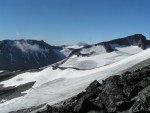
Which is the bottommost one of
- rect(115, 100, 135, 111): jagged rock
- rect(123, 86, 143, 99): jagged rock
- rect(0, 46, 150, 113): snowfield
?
rect(115, 100, 135, 111): jagged rock

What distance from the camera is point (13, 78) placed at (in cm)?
9525

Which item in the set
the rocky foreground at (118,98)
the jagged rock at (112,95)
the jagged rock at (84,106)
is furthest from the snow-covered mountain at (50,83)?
the jagged rock at (112,95)

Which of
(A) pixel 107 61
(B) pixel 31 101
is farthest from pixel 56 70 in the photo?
(A) pixel 107 61

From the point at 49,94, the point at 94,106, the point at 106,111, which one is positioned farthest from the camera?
the point at 49,94

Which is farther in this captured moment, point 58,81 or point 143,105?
point 58,81

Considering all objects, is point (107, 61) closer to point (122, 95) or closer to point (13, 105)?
point (13, 105)

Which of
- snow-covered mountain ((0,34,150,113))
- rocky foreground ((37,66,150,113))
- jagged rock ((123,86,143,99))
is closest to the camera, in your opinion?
rocky foreground ((37,66,150,113))

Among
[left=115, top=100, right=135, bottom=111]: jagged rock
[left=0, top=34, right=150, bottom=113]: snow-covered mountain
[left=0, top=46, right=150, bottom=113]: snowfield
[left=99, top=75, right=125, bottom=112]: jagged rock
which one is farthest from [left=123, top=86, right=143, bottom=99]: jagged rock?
[left=0, top=46, right=150, bottom=113]: snowfield

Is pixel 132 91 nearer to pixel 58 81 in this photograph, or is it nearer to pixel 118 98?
pixel 118 98

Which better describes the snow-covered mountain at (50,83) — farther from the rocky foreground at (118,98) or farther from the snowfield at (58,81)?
the rocky foreground at (118,98)

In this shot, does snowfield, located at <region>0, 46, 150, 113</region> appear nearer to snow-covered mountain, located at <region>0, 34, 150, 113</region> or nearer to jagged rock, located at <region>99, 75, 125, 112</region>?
snow-covered mountain, located at <region>0, 34, 150, 113</region>

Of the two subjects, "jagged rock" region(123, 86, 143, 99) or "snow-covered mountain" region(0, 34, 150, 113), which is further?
"snow-covered mountain" region(0, 34, 150, 113)

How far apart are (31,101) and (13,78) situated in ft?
139

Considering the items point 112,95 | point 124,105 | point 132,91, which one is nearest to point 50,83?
point 112,95
